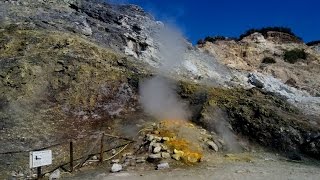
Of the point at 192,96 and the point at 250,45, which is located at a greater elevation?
the point at 250,45

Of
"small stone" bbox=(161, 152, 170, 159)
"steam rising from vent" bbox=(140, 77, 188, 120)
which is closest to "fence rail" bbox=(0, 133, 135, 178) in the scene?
"small stone" bbox=(161, 152, 170, 159)

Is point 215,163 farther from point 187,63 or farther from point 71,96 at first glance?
point 187,63

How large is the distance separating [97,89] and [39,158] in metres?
6.73

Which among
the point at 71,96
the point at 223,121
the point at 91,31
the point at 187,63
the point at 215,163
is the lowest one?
the point at 215,163

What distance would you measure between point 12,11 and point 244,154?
15.0 m

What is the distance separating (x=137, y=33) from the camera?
26141 mm

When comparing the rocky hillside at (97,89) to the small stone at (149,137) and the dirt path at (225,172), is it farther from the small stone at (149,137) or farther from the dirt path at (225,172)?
the dirt path at (225,172)

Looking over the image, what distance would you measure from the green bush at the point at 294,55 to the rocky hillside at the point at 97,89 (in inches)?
378

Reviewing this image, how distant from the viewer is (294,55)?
3681 cm

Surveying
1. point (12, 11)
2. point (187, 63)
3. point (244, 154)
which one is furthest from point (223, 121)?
point (12, 11)

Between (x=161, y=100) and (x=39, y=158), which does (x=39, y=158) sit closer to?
(x=39, y=158)

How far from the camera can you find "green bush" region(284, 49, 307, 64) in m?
36.3

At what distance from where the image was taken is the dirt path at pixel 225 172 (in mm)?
11797

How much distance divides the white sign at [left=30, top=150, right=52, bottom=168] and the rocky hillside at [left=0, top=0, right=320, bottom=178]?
2149 mm
